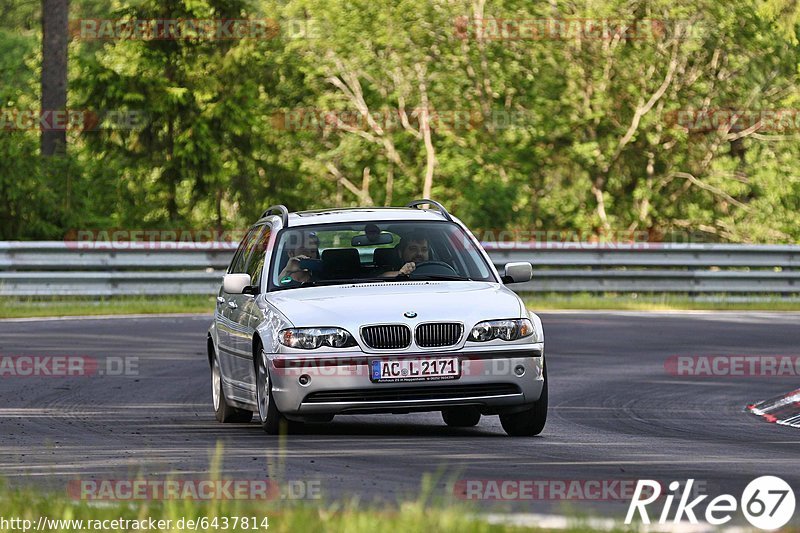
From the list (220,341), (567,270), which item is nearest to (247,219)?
(567,270)

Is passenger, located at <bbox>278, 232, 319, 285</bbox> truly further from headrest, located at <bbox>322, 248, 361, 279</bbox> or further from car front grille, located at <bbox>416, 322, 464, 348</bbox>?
car front grille, located at <bbox>416, 322, 464, 348</bbox>

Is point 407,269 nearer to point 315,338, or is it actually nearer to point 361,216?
point 361,216

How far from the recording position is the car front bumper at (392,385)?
1073 centimetres

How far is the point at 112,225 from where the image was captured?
114 ft

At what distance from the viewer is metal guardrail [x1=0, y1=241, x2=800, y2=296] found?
86.0 ft

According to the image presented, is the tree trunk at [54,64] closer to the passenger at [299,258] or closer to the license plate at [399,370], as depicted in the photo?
the passenger at [299,258]

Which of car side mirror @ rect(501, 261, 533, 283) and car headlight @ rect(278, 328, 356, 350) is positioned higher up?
car side mirror @ rect(501, 261, 533, 283)

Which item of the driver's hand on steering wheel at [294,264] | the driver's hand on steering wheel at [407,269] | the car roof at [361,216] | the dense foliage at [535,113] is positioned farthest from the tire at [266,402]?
the dense foliage at [535,113]

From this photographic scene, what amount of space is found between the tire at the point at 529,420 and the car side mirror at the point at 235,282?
6.97ft

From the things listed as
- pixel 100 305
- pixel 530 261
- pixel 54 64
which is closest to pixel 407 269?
pixel 100 305

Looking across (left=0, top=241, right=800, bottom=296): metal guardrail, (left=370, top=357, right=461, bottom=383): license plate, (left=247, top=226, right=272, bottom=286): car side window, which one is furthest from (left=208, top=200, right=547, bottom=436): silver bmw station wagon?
(left=0, top=241, right=800, bottom=296): metal guardrail

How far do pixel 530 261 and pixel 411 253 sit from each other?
1639cm

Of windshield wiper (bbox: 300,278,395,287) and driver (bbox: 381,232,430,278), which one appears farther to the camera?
driver (bbox: 381,232,430,278)

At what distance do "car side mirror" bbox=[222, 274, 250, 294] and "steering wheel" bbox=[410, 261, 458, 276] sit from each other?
3.92 ft
